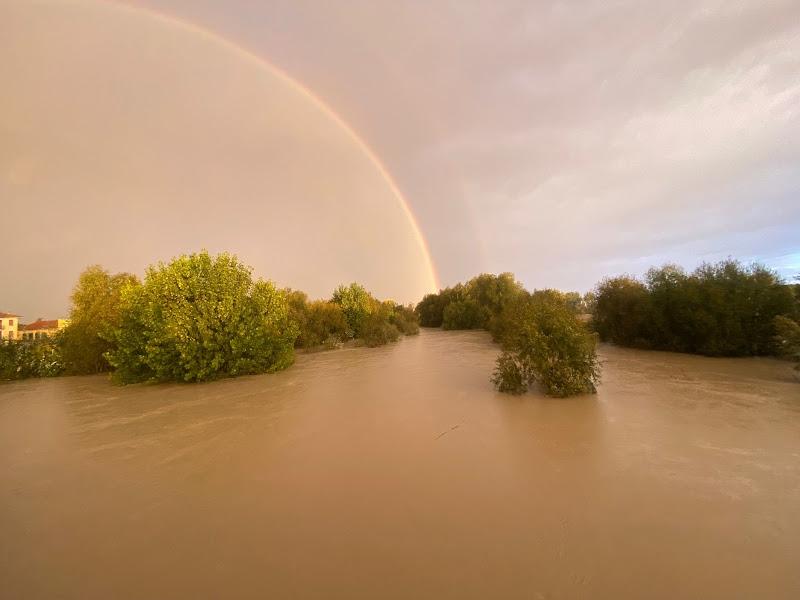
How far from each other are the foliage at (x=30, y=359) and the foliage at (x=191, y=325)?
253 inches

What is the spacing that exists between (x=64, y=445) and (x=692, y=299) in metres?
24.1

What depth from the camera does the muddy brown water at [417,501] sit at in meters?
3.08

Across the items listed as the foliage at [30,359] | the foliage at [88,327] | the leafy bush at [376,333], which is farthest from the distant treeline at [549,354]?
the foliage at [30,359]

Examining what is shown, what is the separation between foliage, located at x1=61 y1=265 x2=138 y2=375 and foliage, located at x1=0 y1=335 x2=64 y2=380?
651 millimetres

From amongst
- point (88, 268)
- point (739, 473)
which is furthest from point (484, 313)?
point (739, 473)

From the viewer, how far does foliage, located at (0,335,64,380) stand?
17.9 metres

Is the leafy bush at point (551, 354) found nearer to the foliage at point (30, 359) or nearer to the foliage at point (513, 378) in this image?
the foliage at point (513, 378)

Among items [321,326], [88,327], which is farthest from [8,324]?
[321,326]

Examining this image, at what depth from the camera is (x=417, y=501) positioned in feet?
14.3

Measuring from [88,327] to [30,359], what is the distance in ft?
12.2

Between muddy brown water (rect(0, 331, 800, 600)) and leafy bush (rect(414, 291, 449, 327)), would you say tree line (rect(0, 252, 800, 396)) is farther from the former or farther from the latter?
leafy bush (rect(414, 291, 449, 327))

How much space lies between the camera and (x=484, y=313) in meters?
50.5

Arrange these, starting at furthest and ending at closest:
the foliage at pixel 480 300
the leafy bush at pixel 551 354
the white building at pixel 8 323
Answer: the foliage at pixel 480 300 < the white building at pixel 8 323 < the leafy bush at pixel 551 354

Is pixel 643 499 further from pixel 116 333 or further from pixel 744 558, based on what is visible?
pixel 116 333
